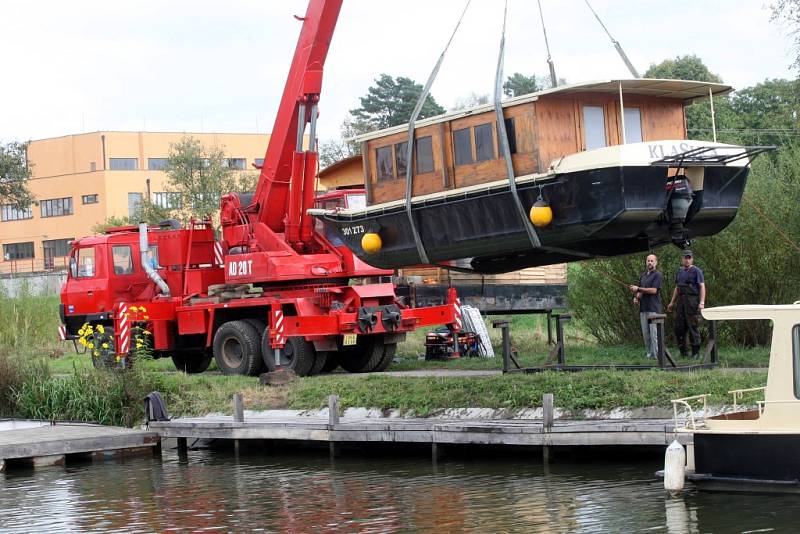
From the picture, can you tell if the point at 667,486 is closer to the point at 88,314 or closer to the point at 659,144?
the point at 659,144

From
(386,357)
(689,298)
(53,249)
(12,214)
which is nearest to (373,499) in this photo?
(689,298)

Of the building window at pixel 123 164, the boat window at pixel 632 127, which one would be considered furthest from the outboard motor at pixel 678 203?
the building window at pixel 123 164

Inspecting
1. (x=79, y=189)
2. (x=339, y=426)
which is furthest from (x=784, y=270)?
(x=79, y=189)

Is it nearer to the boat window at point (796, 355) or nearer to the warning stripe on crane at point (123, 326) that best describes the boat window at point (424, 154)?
the boat window at point (796, 355)

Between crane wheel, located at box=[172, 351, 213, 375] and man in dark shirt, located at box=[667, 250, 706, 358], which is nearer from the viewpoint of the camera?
man in dark shirt, located at box=[667, 250, 706, 358]

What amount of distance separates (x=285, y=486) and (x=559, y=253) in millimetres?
5520

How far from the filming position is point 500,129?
17.3 metres

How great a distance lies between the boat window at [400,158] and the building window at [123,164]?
62074 millimetres

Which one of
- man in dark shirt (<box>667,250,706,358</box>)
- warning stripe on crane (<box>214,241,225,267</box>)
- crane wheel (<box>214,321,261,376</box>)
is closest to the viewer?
man in dark shirt (<box>667,250,706,358</box>)

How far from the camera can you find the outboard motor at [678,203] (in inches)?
658

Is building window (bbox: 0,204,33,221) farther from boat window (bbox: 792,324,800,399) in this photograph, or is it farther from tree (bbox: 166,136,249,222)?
boat window (bbox: 792,324,800,399)

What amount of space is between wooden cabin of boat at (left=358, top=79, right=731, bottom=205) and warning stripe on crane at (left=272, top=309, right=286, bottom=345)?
18.8 ft

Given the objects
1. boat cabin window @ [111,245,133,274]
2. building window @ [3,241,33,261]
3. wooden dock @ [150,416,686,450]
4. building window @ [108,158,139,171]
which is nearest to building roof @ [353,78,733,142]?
wooden dock @ [150,416,686,450]

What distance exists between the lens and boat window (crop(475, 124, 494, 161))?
57.8ft
